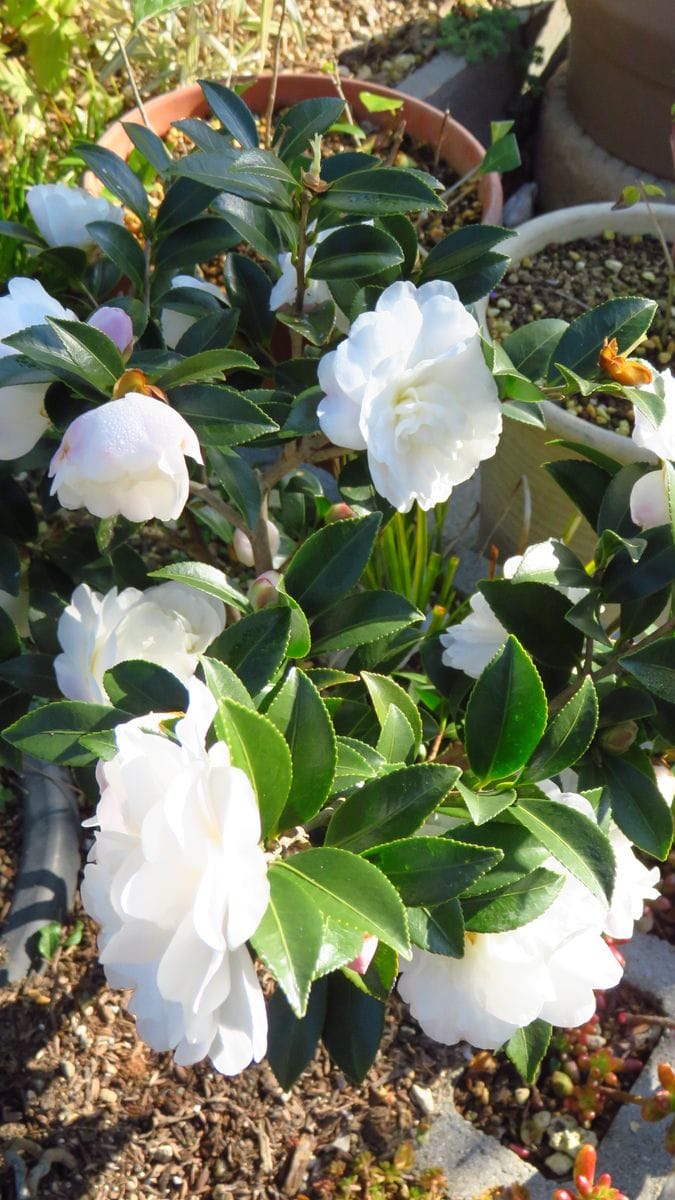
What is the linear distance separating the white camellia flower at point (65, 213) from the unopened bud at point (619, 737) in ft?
2.47

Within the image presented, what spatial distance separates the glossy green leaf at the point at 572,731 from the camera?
0.80 meters

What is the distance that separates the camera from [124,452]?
0.79 metres

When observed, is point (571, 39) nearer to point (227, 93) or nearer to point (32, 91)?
point (32, 91)

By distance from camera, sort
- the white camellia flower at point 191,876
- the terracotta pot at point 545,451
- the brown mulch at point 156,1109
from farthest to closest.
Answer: the terracotta pot at point 545,451 → the brown mulch at point 156,1109 → the white camellia flower at point 191,876

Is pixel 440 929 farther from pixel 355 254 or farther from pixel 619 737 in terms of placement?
pixel 355 254

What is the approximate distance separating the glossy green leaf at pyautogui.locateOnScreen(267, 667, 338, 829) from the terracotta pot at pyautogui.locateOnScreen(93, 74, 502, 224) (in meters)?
1.64

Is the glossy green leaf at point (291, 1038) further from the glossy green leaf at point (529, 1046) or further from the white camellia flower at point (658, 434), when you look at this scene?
the white camellia flower at point (658, 434)

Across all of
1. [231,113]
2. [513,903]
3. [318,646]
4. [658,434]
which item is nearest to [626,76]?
[231,113]

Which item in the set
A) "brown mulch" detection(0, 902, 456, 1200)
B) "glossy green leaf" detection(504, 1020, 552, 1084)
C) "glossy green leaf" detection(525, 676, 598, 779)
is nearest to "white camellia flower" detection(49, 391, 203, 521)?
"glossy green leaf" detection(525, 676, 598, 779)

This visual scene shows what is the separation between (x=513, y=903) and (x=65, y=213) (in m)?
0.86

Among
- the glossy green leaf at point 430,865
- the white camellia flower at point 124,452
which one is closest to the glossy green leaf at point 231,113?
the white camellia flower at point 124,452

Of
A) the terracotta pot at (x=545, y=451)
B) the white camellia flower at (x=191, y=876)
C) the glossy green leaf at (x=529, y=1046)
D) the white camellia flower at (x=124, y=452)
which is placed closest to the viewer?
the white camellia flower at (x=191, y=876)

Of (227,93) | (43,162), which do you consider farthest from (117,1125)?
(43,162)

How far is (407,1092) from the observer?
148 centimetres
